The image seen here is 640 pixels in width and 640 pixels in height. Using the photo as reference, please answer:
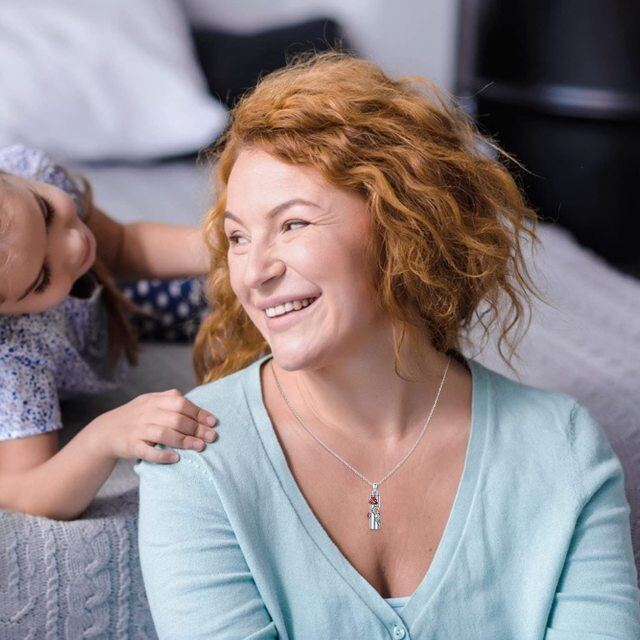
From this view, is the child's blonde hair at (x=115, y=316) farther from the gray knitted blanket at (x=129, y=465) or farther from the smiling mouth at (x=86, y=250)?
the smiling mouth at (x=86, y=250)

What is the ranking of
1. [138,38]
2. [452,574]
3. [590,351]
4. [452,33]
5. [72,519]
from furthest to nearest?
[452,33] → [138,38] → [590,351] → [72,519] → [452,574]

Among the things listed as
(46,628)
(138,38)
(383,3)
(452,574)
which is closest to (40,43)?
(138,38)

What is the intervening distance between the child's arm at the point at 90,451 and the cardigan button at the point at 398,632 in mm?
280

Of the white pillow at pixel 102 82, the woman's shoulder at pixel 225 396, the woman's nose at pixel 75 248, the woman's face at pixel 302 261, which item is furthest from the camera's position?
the white pillow at pixel 102 82

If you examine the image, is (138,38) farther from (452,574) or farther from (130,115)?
(452,574)

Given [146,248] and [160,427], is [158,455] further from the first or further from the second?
[146,248]

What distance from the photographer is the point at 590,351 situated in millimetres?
1883

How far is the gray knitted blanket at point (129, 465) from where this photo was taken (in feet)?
Result: 4.23

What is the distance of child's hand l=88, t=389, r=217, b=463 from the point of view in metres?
1.19

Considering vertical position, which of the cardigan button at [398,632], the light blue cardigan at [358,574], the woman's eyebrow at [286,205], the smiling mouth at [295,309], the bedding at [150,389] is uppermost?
the woman's eyebrow at [286,205]

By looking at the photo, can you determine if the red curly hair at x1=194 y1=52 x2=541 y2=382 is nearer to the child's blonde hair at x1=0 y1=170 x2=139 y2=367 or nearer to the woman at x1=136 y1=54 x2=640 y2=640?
the woman at x1=136 y1=54 x2=640 y2=640

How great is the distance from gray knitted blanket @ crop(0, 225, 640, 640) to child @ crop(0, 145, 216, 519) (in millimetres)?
58

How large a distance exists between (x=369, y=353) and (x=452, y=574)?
251mm

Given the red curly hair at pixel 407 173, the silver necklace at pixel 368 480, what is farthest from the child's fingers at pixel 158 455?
the red curly hair at pixel 407 173
